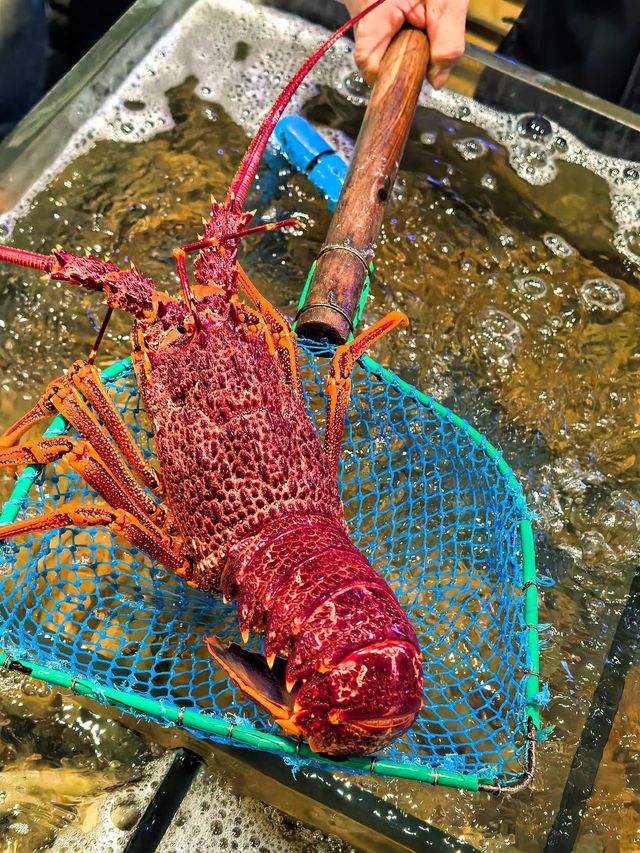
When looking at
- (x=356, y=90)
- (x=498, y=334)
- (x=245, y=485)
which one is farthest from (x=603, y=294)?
(x=245, y=485)

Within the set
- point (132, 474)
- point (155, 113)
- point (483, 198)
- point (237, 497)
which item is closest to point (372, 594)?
point (237, 497)

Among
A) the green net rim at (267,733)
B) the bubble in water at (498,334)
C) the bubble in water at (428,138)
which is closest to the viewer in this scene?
the green net rim at (267,733)

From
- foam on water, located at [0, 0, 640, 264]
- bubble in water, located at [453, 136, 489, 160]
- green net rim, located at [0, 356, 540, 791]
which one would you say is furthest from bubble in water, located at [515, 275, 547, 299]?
green net rim, located at [0, 356, 540, 791]

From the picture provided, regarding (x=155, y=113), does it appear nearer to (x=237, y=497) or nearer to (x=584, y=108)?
(x=584, y=108)

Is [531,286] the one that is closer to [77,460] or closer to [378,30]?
[378,30]

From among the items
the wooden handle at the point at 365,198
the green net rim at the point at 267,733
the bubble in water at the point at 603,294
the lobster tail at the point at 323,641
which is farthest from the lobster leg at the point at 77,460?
the bubble in water at the point at 603,294

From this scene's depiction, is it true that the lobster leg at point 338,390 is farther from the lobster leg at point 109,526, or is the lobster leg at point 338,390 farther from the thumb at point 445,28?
the thumb at point 445,28
